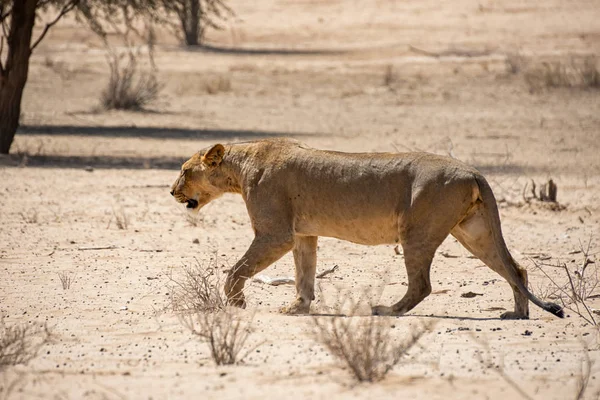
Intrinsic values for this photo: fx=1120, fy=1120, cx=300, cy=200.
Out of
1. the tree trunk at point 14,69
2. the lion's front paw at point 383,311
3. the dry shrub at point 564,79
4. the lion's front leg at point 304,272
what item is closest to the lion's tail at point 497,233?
the lion's front paw at point 383,311

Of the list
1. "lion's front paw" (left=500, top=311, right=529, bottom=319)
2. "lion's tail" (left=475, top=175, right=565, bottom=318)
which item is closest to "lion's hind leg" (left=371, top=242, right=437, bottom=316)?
"lion's tail" (left=475, top=175, right=565, bottom=318)

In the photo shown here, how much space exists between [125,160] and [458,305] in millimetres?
9980

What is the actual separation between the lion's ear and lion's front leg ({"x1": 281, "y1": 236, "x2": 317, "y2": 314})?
35.8 inches

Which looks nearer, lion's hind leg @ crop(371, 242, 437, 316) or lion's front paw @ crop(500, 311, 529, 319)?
lion's hind leg @ crop(371, 242, 437, 316)

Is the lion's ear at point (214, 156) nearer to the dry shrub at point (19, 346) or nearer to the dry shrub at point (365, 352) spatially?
the dry shrub at point (19, 346)

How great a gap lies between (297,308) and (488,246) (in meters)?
1.51

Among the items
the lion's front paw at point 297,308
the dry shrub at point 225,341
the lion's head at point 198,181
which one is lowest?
the lion's front paw at point 297,308

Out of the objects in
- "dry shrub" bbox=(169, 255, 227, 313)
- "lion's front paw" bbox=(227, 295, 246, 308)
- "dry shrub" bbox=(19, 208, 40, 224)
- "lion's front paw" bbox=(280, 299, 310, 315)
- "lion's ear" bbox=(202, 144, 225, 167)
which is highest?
"lion's ear" bbox=(202, 144, 225, 167)

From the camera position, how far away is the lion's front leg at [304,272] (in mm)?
8555

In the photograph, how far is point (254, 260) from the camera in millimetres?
8383

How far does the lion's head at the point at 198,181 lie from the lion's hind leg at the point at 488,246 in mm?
2037

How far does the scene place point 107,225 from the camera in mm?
12359

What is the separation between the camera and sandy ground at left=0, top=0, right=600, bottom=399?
637 centimetres

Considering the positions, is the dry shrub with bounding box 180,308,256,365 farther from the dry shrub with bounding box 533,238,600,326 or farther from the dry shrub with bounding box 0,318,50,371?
the dry shrub with bounding box 533,238,600,326
